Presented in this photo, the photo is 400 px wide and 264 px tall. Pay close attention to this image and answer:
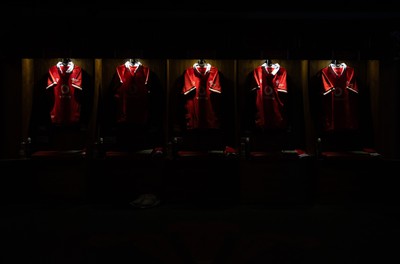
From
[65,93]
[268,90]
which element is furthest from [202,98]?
[65,93]

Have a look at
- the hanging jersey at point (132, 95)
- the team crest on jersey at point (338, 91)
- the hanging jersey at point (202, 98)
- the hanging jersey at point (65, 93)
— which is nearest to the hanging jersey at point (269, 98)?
the hanging jersey at point (202, 98)

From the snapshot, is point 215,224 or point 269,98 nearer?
point 215,224

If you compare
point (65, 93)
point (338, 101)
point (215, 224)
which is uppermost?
point (65, 93)

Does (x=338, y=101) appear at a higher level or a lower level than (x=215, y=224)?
higher

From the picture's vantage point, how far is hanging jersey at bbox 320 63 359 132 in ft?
14.0

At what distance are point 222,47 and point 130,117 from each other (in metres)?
1.48

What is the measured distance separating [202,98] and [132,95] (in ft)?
2.99

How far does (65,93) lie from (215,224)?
8.33ft

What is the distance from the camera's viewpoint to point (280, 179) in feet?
13.9

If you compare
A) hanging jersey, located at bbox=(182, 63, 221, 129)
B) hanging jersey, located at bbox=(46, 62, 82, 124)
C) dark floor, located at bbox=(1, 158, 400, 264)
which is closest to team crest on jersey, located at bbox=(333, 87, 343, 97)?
dark floor, located at bbox=(1, 158, 400, 264)

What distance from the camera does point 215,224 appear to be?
3.46 m

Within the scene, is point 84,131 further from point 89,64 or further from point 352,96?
point 352,96

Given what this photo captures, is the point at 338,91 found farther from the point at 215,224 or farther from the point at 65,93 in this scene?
the point at 65,93

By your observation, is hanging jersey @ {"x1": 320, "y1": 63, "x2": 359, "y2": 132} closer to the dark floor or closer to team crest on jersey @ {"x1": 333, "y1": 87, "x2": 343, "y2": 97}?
team crest on jersey @ {"x1": 333, "y1": 87, "x2": 343, "y2": 97}
